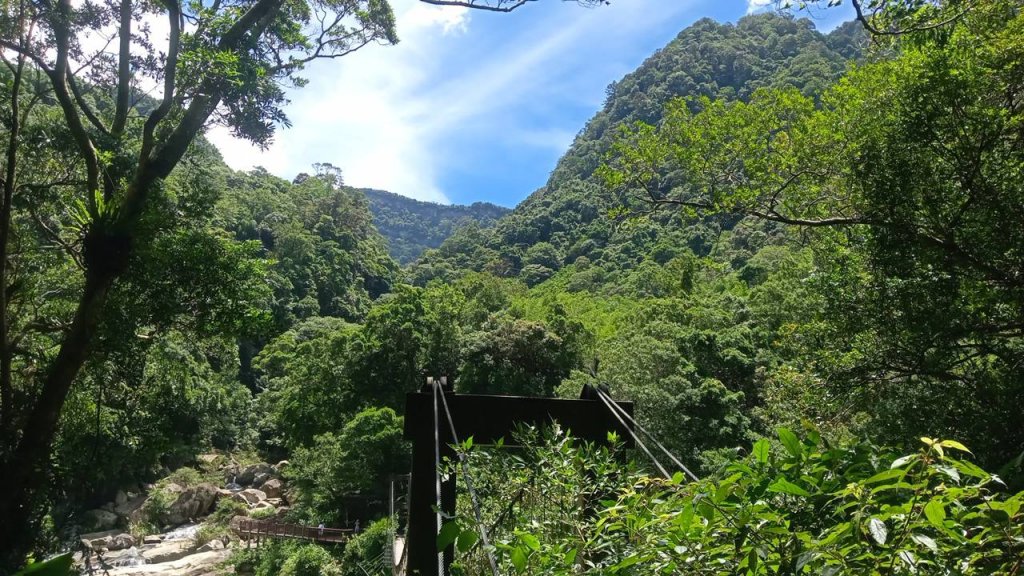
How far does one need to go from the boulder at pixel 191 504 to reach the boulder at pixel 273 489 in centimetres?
201

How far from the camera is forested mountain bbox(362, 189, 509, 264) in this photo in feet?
510

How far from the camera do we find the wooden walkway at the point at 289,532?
1725 cm

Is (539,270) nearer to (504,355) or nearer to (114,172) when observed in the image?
(504,355)

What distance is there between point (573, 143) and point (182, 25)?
320 ft

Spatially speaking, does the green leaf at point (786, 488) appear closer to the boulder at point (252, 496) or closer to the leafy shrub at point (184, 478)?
Answer: the boulder at point (252, 496)

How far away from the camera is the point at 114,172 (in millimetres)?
5648

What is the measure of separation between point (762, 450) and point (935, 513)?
29cm

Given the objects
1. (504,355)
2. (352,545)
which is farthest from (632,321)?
(352,545)

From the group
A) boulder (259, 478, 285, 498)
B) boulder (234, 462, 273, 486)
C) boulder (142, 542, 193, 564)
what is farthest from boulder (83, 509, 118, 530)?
boulder (234, 462, 273, 486)

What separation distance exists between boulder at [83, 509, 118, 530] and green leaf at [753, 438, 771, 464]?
2565 cm

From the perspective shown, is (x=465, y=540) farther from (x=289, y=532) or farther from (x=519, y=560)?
(x=289, y=532)

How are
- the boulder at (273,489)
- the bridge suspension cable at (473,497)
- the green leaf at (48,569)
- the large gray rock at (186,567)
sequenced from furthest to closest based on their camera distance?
the boulder at (273,489)
the large gray rock at (186,567)
the bridge suspension cable at (473,497)
the green leaf at (48,569)

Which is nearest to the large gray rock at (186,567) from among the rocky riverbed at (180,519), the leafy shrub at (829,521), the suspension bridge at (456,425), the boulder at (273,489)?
the rocky riverbed at (180,519)

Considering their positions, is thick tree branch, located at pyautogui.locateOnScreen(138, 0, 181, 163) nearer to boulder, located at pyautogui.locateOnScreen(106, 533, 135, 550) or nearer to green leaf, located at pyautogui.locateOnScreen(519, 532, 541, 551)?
green leaf, located at pyautogui.locateOnScreen(519, 532, 541, 551)
